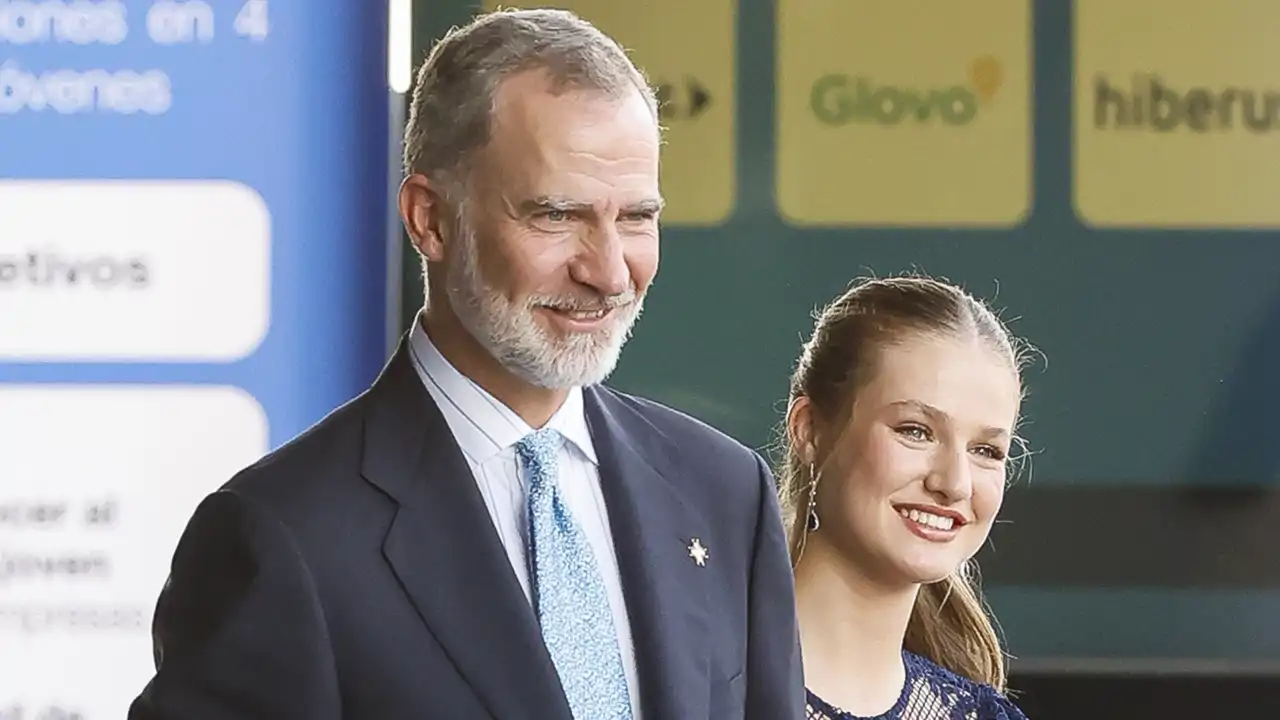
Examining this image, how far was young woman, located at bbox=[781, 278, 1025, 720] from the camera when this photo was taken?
161cm

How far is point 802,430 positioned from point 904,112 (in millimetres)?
459

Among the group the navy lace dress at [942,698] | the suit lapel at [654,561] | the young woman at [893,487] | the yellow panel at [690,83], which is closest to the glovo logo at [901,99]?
the yellow panel at [690,83]

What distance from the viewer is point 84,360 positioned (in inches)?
85.0

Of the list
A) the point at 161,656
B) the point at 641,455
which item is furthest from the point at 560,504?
the point at 161,656

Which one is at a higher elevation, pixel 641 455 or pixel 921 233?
pixel 921 233

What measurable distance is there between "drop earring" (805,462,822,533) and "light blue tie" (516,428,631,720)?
494 millimetres

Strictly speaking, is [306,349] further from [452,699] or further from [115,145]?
[452,699]

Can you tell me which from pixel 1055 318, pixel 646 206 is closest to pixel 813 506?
pixel 1055 318

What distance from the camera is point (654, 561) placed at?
121 cm

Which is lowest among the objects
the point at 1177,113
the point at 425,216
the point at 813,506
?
the point at 813,506

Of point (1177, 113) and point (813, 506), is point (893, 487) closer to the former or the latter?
point (813, 506)

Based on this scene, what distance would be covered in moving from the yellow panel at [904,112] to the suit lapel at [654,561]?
0.78m

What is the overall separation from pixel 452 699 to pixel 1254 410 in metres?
1.20

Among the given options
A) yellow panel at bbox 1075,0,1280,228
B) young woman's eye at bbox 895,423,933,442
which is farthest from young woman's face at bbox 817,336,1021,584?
yellow panel at bbox 1075,0,1280,228
